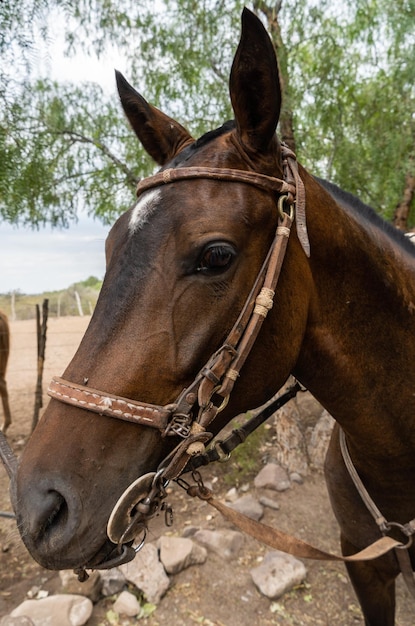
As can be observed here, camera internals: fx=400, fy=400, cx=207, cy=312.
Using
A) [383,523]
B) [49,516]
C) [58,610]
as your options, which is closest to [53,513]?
[49,516]

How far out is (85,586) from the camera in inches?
126

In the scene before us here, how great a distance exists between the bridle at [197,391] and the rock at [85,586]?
2459 millimetres

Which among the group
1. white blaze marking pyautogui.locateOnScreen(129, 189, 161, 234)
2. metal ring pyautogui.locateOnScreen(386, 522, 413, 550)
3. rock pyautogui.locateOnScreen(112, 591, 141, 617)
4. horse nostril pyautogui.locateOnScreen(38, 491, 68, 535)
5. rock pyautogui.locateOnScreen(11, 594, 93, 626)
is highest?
white blaze marking pyautogui.locateOnScreen(129, 189, 161, 234)

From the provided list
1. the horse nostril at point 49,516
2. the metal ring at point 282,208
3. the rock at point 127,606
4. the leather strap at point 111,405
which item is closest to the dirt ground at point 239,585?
the rock at point 127,606

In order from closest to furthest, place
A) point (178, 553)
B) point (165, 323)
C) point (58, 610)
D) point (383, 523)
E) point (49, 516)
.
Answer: point (49, 516), point (165, 323), point (383, 523), point (58, 610), point (178, 553)

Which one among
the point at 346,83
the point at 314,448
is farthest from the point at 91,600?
the point at 346,83

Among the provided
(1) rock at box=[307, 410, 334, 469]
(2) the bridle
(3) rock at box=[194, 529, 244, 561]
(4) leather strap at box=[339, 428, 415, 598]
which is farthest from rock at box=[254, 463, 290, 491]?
(2) the bridle

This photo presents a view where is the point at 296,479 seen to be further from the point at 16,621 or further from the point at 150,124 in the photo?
the point at 150,124

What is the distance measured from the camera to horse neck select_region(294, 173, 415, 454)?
1541mm

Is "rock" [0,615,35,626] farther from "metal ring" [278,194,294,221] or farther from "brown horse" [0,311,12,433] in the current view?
"brown horse" [0,311,12,433]

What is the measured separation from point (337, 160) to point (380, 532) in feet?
17.6

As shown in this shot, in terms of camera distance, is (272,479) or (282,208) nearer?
(282,208)

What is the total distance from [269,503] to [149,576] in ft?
5.39

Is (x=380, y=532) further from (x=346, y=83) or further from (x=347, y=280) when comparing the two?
(x=346, y=83)
